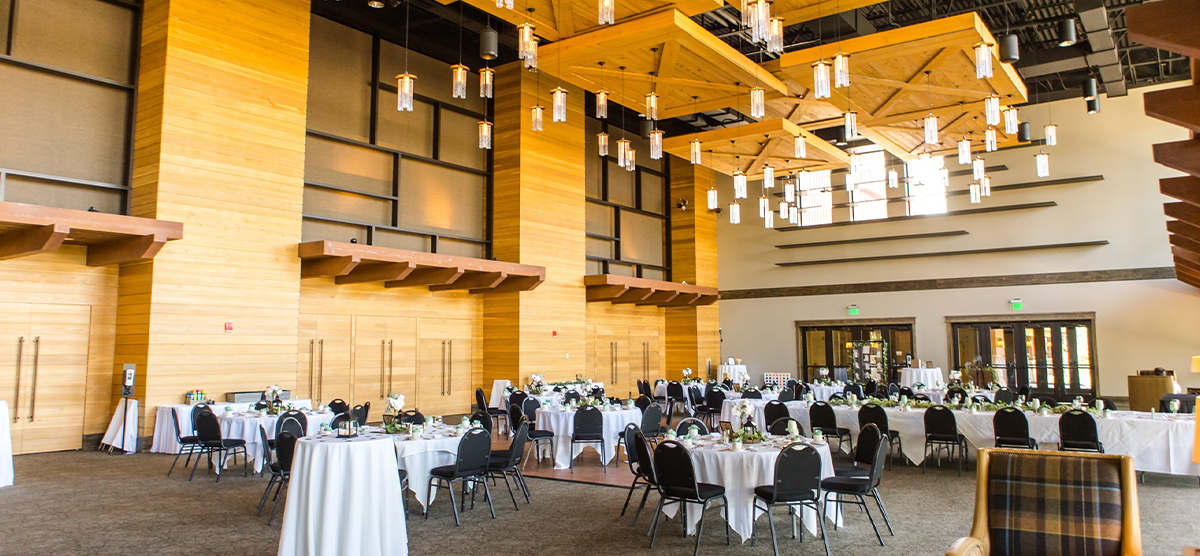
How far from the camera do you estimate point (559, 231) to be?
1596 cm

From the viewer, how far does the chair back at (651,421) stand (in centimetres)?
930

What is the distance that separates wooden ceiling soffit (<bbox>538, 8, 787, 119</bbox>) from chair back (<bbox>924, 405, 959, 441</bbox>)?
5.20 meters

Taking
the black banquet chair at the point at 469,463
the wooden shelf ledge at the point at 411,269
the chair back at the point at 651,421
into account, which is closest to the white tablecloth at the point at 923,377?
the wooden shelf ledge at the point at 411,269

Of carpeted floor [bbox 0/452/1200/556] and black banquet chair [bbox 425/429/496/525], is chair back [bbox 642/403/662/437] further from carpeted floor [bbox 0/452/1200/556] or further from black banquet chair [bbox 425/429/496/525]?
black banquet chair [bbox 425/429/496/525]

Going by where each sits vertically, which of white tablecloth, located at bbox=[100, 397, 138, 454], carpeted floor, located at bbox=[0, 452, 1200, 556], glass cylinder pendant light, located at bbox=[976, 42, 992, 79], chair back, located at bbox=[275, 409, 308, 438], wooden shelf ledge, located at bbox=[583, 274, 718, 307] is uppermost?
glass cylinder pendant light, located at bbox=[976, 42, 992, 79]

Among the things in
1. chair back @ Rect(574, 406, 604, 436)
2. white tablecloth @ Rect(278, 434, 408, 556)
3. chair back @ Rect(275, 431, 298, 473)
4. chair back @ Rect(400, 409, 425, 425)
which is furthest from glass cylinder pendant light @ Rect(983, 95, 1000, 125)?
chair back @ Rect(275, 431, 298, 473)

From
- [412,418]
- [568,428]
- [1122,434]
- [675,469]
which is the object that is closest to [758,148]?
[568,428]

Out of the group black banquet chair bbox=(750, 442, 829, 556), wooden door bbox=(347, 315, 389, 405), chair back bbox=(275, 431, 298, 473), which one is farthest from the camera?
wooden door bbox=(347, 315, 389, 405)

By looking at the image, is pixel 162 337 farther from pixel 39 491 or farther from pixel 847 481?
pixel 847 481

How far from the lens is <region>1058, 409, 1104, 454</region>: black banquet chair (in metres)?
7.88

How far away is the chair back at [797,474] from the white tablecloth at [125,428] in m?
8.62

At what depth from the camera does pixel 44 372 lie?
977 centimetres

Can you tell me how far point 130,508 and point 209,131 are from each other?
5881mm

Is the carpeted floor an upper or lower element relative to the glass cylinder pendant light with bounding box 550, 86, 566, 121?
lower
